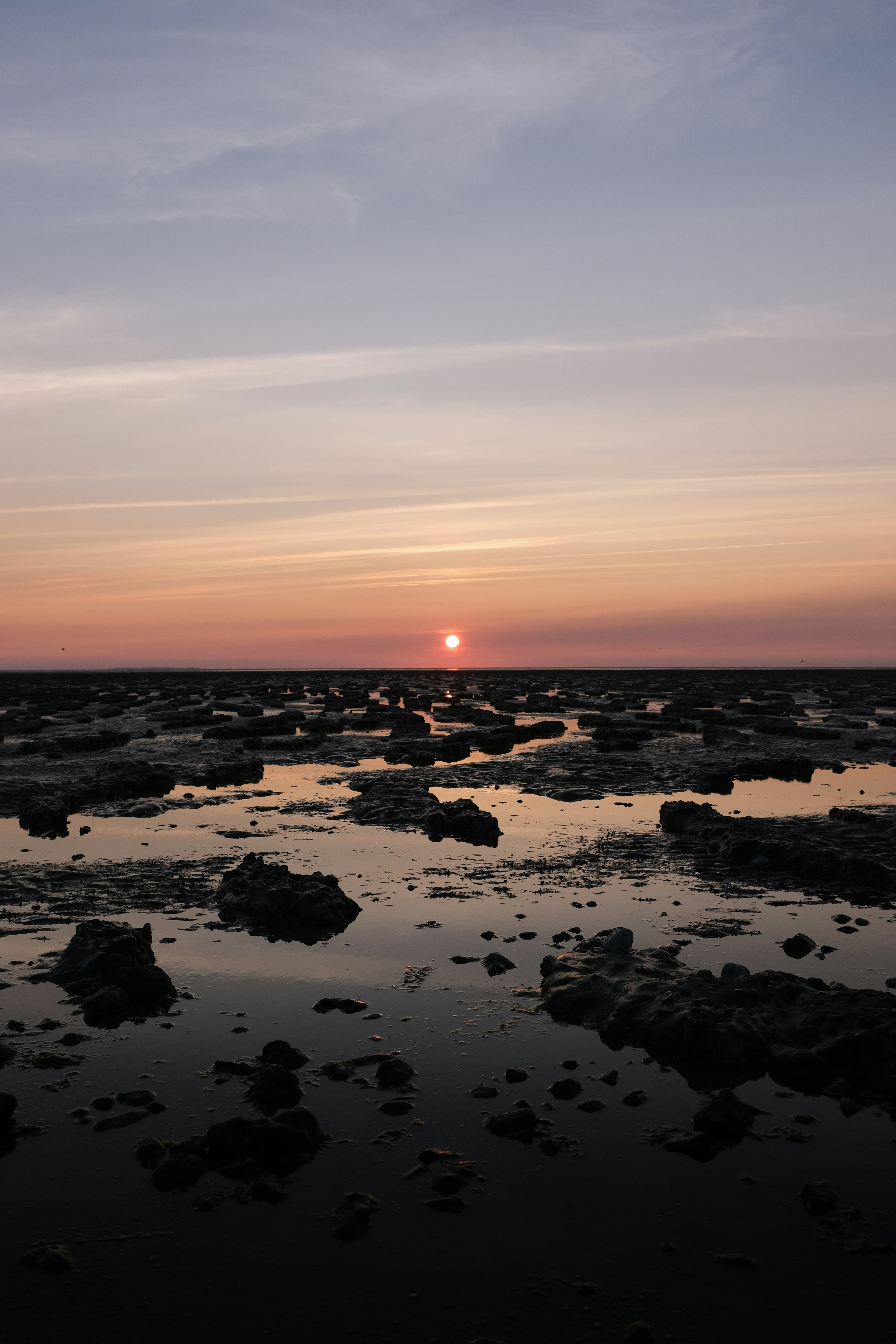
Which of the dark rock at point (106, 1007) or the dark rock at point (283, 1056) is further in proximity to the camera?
the dark rock at point (106, 1007)

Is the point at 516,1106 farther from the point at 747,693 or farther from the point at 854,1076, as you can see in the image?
the point at 747,693

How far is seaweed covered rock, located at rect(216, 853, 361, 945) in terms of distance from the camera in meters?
16.5

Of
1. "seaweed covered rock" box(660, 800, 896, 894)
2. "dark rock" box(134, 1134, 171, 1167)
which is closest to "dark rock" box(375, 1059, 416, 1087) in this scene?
"dark rock" box(134, 1134, 171, 1167)

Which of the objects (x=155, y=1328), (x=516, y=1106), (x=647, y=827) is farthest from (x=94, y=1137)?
(x=647, y=827)

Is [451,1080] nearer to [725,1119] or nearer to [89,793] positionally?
[725,1119]

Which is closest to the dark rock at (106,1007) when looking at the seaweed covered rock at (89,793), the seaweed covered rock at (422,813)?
the seaweed covered rock at (422,813)

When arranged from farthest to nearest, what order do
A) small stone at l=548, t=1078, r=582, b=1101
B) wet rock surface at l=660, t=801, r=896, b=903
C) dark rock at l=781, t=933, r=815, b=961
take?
wet rock surface at l=660, t=801, r=896, b=903 < dark rock at l=781, t=933, r=815, b=961 < small stone at l=548, t=1078, r=582, b=1101

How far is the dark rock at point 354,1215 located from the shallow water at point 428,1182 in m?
0.12

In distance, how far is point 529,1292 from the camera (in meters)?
7.11

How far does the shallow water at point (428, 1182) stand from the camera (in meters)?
6.93

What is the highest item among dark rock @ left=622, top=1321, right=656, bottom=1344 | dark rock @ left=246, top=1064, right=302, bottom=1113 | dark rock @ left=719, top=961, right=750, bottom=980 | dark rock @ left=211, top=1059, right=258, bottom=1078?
dark rock @ left=719, top=961, right=750, bottom=980

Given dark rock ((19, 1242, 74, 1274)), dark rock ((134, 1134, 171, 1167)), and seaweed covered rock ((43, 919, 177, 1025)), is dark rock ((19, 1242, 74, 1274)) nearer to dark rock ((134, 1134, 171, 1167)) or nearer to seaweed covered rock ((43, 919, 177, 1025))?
dark rock ((134, 1134, 171, 1167))

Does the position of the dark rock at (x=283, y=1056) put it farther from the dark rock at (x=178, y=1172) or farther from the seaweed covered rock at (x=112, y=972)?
the seaweed covered rock at (x=112, y=972)

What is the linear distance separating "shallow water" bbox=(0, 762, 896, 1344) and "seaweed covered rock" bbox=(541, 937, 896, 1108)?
421 mm
